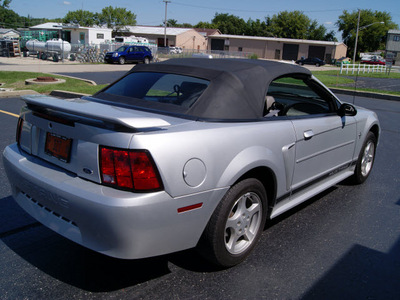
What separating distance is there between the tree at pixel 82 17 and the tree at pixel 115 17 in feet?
13.1

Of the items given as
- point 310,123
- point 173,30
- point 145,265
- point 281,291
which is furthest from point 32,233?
point 173,30

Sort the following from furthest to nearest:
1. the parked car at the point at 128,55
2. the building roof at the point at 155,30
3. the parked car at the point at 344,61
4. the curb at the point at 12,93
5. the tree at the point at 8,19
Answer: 1. the tree at the point at 8,19
2. the building roof at the point at 155,30
3. the parked car at the point at 344,61
4. the parked car at the point at 128,55
5. the curb at the point at 12,93

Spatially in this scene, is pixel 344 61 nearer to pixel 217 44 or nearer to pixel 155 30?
pixel 217 44

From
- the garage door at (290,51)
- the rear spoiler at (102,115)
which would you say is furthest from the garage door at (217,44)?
the rear spoiler at (102,115)

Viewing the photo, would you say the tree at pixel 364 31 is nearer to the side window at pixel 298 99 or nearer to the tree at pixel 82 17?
the tree at pixel 82 17

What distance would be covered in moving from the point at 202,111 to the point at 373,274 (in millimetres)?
1851

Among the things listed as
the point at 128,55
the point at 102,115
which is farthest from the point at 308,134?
the point at 128,55

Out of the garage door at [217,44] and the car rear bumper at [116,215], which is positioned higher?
the garage door at [217,44]

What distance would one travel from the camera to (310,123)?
3703 millimetres

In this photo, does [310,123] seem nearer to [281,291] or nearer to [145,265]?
[281,291]

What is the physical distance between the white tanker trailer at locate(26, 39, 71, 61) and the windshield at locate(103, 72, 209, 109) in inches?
1259

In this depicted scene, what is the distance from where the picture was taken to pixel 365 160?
17.0ft

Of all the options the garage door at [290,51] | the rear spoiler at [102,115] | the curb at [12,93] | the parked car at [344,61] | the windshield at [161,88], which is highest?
the garage door at [290,51]

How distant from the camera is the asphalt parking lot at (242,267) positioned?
277 cm
